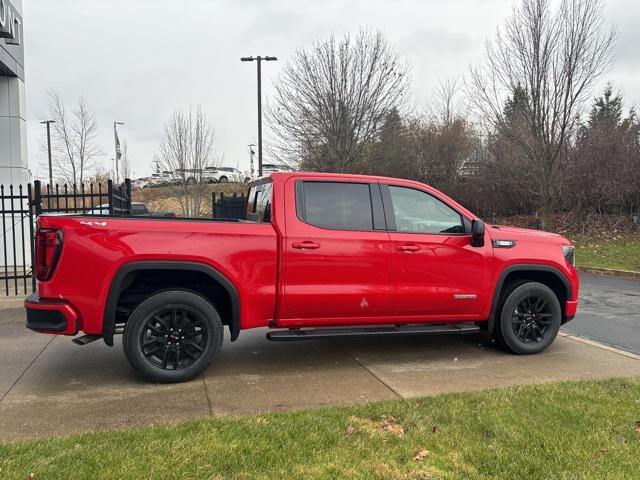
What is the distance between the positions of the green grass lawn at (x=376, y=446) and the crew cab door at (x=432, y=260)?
1301mm

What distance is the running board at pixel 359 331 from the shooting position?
498cm

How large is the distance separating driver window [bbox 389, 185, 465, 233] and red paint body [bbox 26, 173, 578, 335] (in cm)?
8

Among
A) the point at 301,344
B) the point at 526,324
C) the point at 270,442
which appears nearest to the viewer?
the point at 270,442

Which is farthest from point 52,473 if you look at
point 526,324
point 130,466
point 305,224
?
point 526,324

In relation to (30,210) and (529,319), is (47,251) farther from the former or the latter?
(30,210)

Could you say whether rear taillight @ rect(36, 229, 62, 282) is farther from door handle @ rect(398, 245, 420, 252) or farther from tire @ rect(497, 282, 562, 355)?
tire @ rect(497, 282, 562, 355)

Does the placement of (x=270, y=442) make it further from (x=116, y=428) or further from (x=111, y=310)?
(x=111, y=310)

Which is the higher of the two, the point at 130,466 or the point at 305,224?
the point at 305,224

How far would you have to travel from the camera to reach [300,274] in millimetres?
4910

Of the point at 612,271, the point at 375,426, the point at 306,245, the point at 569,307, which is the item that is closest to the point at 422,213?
the point at 306,245

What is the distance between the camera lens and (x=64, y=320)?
174 inches

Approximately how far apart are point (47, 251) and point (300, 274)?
7.12 feet

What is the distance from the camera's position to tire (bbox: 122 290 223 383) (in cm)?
458

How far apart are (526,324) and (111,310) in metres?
4.24
